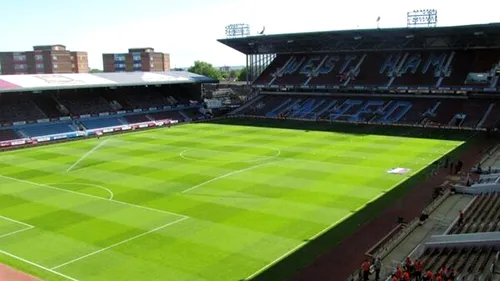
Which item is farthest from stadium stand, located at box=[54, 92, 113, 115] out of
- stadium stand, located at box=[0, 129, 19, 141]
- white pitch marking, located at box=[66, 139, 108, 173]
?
white pitch marking, located at box=[66, 139, 108, 173]

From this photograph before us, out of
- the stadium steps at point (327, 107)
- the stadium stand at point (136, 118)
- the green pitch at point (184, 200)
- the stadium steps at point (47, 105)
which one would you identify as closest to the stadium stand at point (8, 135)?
the stadium steps at point (47, 105)

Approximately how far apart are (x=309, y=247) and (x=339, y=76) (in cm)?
5325

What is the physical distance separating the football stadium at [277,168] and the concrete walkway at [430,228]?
12cm

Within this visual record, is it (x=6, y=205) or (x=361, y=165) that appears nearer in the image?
(x=6, y=205)

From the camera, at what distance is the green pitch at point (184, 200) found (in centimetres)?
2008

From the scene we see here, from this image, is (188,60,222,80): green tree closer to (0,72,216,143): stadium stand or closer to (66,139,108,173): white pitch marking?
(0,72,216,143): stadium stand

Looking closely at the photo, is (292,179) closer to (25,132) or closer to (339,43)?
(25,132)

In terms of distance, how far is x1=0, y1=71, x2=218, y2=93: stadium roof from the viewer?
181ft

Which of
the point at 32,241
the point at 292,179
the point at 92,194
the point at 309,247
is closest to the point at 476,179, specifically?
the point at 292,179

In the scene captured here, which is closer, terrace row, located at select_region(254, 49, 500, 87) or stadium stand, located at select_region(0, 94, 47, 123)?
stadium stand, located at select_region(0, 94, 47, 123)

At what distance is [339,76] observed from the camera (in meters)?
71.1

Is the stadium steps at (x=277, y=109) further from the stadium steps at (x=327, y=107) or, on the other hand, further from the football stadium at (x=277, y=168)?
the stadium steps at (x=327, y=107)

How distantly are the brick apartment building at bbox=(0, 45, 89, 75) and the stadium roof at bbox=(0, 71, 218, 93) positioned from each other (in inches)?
2816

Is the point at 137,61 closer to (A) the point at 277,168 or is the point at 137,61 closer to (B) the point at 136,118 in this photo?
(B) the point at 136,118
